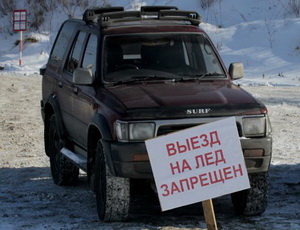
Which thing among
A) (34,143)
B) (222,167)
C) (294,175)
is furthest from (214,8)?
(222,167)

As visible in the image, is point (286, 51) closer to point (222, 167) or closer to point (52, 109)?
point (52, 109)

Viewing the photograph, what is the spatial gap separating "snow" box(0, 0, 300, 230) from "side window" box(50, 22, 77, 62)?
138 cm

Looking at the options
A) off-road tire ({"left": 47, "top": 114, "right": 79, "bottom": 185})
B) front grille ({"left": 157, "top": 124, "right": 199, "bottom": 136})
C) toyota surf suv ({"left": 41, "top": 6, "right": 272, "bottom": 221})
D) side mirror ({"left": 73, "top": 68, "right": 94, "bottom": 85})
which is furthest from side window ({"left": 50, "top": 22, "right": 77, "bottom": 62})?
front grille ({"left": 157, "top": 124, "right": 199, "bottom": 136})

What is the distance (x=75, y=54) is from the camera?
9594 millimetres

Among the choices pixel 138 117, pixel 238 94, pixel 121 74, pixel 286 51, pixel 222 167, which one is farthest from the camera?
pixel 286 51

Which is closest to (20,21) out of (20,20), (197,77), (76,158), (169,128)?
(20,20)

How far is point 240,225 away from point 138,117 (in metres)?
1.27

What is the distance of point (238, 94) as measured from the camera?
8023 millimetres

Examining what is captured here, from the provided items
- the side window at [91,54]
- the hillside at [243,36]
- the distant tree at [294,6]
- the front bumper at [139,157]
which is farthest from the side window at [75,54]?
the distant tree at [294,6]

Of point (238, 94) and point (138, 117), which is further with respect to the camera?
point (238, 94)

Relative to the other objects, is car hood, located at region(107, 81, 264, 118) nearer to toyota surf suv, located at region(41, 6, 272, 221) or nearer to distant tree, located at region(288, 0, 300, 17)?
toyota surf suv, located at region(41, 6, 272, 221)

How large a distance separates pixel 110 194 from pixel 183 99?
0.98 metres

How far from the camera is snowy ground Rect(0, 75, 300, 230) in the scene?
788 cm

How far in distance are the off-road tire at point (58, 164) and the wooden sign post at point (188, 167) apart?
10.3 feet
